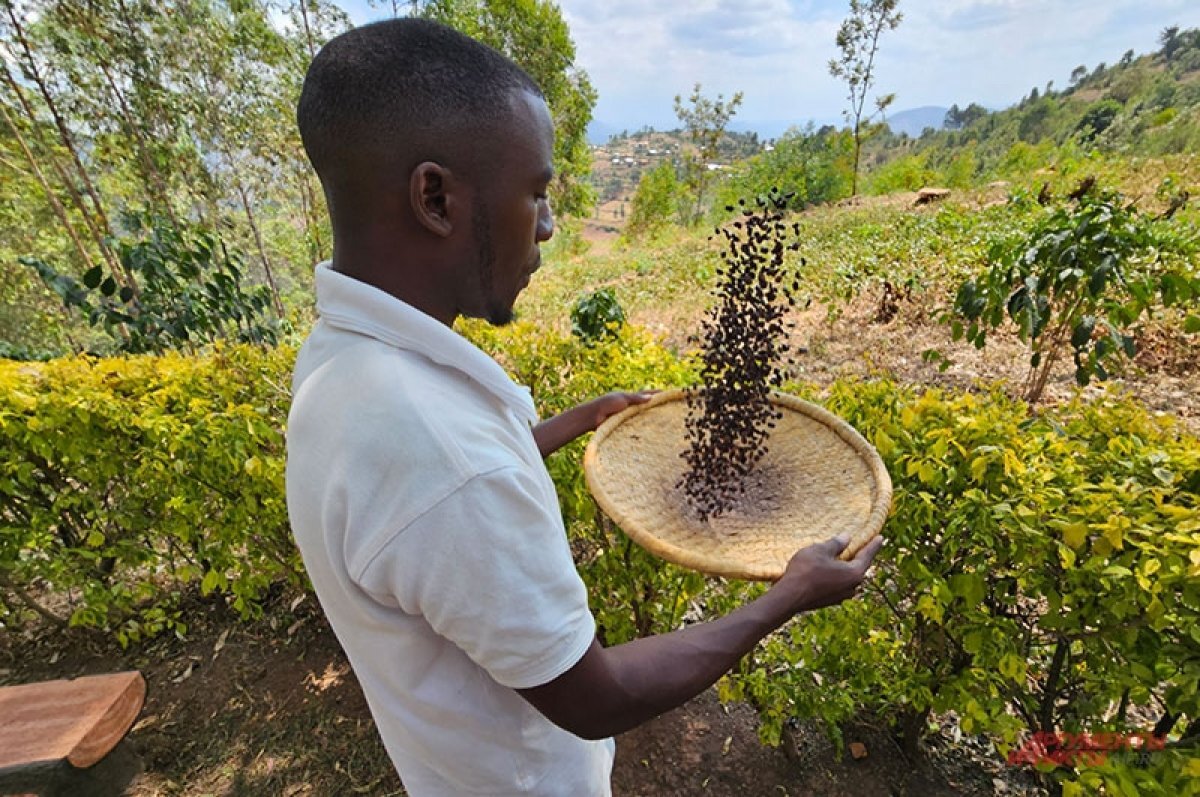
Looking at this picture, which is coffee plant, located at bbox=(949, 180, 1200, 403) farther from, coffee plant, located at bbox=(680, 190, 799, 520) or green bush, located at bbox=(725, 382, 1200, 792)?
coffee plant, located at bbox=(680, 190, 799, 520)

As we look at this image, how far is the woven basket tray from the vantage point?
1.44 meters

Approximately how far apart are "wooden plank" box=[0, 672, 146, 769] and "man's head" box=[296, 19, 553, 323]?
222 centimetres

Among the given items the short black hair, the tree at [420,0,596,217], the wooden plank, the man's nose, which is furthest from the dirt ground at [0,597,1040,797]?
the tree at [420,0,596,217]

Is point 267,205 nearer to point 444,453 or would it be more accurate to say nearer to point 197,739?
point 197,739

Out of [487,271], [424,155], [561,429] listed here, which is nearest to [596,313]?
[561,429]

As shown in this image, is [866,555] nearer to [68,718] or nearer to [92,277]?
[68,718]

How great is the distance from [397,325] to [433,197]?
0.67 ft

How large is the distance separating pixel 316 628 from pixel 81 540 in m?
1.31

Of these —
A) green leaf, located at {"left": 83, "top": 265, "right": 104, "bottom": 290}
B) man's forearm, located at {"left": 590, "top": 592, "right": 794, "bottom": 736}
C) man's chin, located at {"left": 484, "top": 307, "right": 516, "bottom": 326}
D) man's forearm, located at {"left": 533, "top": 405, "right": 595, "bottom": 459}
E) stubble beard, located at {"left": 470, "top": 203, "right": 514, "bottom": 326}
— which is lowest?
man's forearm, located at {"left": 590, "top": 592, "right": 794, "bottom": 736}

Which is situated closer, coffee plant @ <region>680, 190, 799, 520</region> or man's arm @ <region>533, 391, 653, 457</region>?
coffee plant @ <region>680, 190, 799, 520</region>

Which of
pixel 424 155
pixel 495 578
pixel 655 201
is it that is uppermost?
pixel 424 155

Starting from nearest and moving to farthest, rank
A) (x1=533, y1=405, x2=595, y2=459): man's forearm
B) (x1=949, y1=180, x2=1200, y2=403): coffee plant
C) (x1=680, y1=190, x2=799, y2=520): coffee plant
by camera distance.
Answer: (x1=680, y1=190, x2=799, y2=520): coffee plant → (x1=533, y1=405, x2=595, y2=459): man's forearm → (x1=949, y1=180, x2=1200, y2=403): coffee plant

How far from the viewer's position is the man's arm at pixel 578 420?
1750mm

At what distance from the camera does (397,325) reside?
32.3 inches
